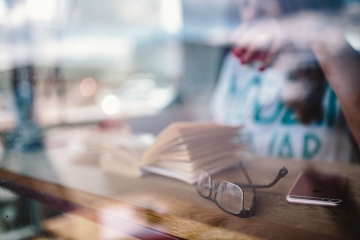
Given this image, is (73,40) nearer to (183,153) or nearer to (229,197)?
(183,153)

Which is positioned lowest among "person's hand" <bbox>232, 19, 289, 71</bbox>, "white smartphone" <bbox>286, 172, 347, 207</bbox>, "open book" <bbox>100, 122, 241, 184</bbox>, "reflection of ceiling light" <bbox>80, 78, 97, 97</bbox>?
"white smartphone" <bbox>286, 172, 347, 207</bbox>

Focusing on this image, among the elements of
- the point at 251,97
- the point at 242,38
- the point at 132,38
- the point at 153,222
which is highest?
the point at 132,38

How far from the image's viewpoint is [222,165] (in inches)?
37.2

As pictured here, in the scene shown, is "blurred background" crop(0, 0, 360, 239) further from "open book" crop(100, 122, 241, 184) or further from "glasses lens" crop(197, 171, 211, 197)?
"glasses lens" crop(197, 171, 211, 197)

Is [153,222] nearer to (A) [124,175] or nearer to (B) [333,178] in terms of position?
(A) [124,175]

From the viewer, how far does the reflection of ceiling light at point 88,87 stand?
5.54 m

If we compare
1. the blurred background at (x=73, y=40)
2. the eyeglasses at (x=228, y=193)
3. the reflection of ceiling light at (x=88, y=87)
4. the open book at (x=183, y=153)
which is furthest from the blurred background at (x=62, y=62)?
the reflection of ceiling light at (x=88, y=87)

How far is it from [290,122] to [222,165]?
0.71 meters

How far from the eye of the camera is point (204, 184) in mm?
781

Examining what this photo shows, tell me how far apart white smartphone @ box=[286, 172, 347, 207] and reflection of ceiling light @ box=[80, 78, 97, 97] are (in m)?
4.95

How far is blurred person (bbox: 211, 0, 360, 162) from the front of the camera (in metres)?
0.99

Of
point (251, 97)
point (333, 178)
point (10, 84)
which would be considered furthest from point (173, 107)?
point (333, 178)

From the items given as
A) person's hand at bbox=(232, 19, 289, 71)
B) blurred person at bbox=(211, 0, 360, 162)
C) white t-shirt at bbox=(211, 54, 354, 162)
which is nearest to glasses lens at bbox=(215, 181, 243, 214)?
blurred person at bbox=(211, 0, 360, 162)

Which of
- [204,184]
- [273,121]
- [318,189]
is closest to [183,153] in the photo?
[204,184]
